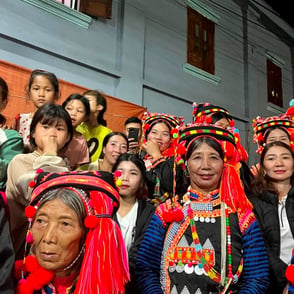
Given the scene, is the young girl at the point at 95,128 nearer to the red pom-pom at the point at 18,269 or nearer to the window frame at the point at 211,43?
the red pom-pom at the point at 18,269

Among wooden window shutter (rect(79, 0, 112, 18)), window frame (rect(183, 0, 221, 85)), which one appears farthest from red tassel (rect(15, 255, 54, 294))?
window frame (rect(183, 0, 221, 85))

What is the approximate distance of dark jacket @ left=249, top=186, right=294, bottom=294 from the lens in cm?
209

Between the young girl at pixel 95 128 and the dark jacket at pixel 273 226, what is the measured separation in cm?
155

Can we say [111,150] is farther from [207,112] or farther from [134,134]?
[207,112]

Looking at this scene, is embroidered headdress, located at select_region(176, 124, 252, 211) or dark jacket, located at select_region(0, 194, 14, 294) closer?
dark jacket, located at select_region(0, 194, 14, 294)

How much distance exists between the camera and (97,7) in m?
5.78

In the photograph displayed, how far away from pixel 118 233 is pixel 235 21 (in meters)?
8.58

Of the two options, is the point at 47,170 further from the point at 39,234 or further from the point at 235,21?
the point at 235,21

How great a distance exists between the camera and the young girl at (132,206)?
Result: 236 cm

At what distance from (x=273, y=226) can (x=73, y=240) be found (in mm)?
1309

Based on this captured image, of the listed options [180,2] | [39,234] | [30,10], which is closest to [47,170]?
[39,234]

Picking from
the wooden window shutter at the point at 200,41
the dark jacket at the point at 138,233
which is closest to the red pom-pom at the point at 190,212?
the dark jacket at the point at 138,233

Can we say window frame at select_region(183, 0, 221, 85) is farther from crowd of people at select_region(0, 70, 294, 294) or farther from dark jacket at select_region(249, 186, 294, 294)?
dark jacket at select_region(249, 186, 294, 294)

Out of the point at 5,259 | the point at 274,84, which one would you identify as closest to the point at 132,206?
the point at 5,259
